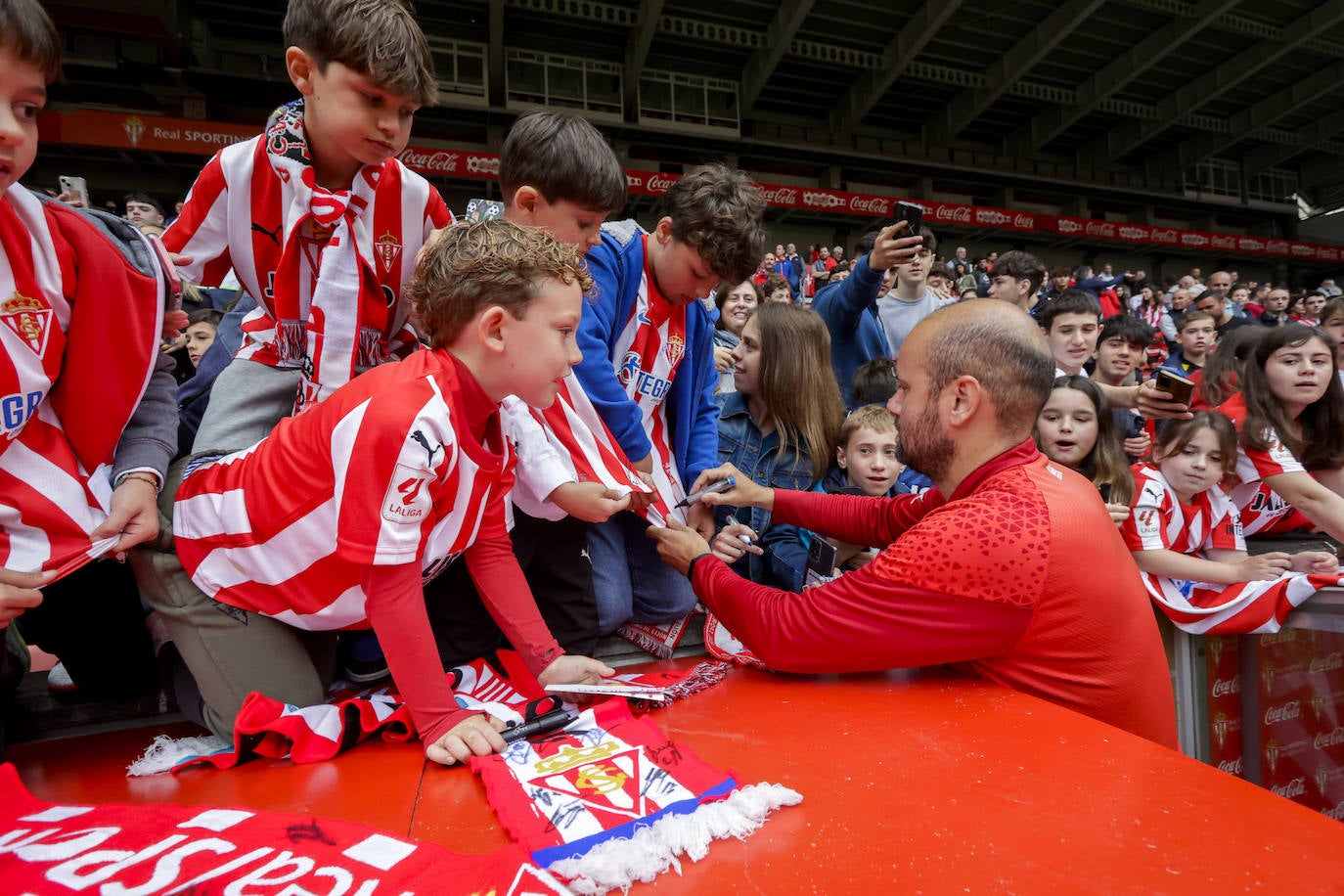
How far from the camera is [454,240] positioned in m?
1.26

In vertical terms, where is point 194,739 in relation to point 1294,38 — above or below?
below

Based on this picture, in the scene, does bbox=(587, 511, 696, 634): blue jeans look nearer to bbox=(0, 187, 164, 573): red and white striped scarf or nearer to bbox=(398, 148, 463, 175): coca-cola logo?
bbox=(0, 187, 164, 573): red and white striped scarf

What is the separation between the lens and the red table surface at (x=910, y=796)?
2.59 feet

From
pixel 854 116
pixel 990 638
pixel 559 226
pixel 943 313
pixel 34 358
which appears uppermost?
pixel 854 116

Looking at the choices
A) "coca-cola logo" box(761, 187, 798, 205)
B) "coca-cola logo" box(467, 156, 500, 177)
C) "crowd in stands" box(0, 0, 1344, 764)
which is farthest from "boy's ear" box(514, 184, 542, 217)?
"coca-cola logo" box(761, 187, 798, 205)

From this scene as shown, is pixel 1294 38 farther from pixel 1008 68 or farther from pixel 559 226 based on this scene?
pixel 559 226

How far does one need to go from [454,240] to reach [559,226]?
0.50m

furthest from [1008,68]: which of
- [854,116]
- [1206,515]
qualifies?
[1206,515]

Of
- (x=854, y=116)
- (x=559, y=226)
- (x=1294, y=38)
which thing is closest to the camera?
(x=559, y=226)

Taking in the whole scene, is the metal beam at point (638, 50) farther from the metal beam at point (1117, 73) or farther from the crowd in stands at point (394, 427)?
the crowd in stands at point (394, 427)

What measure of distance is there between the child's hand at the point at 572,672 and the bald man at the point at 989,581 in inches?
11.5

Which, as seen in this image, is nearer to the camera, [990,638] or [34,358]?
[34,358]

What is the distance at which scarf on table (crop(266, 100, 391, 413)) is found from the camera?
1.38 metres

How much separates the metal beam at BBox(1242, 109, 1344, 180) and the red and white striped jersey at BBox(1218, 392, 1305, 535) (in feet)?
81.9
